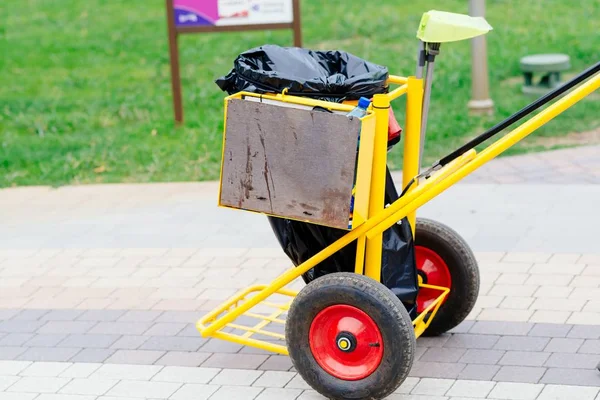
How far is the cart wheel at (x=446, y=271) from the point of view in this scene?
480cm

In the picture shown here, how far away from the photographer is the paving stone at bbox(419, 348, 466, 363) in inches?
186

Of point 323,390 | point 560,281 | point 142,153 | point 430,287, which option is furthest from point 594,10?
point 323,390

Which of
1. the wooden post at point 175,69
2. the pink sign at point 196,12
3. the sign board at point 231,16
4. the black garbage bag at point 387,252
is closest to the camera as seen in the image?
the black garbage bag at point 387,252

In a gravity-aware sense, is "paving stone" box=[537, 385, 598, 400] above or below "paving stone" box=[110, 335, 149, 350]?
above

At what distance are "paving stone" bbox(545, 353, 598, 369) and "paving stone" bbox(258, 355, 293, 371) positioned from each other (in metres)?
1.15

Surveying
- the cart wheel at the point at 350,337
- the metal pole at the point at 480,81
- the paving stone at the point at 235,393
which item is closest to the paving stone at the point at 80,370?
the paving stone at the point at 235,393

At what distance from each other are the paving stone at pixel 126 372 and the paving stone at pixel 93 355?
99 mm

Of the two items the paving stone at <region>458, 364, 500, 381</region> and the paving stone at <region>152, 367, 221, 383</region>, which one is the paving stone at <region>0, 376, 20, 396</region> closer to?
the paving stone at <region>152, 367, 221, 383</region>

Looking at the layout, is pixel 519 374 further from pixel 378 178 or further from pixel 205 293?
pixel 205 293

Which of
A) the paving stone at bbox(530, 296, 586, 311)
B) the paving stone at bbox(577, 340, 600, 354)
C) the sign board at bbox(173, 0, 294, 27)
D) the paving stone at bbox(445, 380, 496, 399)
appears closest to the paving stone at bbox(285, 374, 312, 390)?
the paving stone at bbox(445, 380, 496, 399)

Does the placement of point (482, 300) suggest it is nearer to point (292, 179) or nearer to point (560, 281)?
point (560, 281)

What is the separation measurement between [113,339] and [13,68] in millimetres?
7339

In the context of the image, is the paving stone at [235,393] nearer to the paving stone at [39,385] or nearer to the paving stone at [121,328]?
the paving stone at [39,385]

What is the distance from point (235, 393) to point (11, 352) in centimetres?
129
